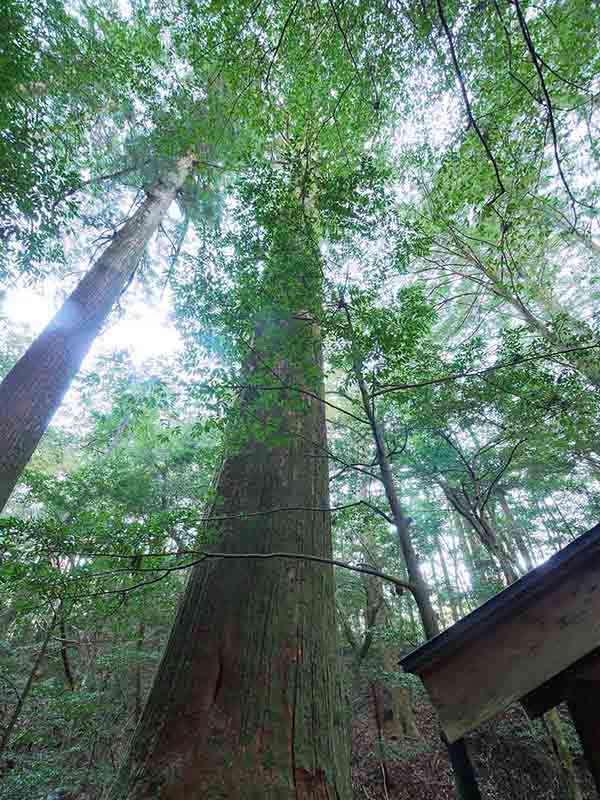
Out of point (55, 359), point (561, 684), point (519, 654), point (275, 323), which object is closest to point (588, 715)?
point (561, 684)

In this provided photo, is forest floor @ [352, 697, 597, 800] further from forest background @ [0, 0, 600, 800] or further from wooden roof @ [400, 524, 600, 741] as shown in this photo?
wooden roof @ [400, 524, 600, 741]

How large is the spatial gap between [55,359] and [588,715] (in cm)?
450

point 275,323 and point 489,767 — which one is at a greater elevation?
point 275,323

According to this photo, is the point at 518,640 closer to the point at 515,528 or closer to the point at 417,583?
the point at 417,583

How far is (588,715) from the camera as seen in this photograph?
126cm

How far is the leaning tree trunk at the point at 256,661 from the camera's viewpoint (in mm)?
976

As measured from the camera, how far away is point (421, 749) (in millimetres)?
5949

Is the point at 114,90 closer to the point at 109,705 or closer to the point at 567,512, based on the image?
the point at 109,705

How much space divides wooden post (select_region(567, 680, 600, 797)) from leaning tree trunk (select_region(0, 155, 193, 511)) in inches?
141

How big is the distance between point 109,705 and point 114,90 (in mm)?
9588

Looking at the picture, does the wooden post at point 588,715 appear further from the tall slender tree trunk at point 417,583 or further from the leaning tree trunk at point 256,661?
the leaning tree trunk at point 256,661

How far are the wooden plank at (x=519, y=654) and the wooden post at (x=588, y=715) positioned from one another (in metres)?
0.22

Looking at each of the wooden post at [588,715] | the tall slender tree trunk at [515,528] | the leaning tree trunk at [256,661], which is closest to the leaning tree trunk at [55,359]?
the leaning tree trunk at [256,661]

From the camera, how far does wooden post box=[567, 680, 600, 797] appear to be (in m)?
1.19
